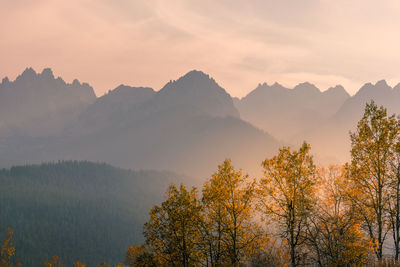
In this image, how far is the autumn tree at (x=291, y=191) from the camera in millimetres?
23391

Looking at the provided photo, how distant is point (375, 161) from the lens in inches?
913

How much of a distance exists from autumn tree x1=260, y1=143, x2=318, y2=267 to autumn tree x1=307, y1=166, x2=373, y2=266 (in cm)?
88

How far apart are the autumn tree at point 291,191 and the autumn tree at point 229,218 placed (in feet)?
5.48

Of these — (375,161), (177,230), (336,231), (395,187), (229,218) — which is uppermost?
(375,161)

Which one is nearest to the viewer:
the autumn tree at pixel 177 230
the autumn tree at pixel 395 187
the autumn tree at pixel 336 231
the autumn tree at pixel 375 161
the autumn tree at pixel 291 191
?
the autumn tree at pixel 395 187

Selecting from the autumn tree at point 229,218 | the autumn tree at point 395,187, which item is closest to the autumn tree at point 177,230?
the autumn tree at point 229,218

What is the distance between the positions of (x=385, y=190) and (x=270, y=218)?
27.2ft

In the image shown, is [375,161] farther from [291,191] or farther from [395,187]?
[291,191]

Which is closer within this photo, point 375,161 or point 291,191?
point 375,161

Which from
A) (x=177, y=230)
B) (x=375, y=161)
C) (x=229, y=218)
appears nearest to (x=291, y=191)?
(x=229, y=218)

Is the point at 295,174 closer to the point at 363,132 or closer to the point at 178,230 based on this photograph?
the point at 363,132

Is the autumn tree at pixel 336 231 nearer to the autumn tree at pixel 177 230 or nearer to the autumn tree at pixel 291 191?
the autumn tree at pixel 291 191

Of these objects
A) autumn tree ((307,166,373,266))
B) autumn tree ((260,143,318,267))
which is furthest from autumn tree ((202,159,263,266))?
autumn tree ((307,166,373,266))

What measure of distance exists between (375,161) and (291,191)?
614cm
